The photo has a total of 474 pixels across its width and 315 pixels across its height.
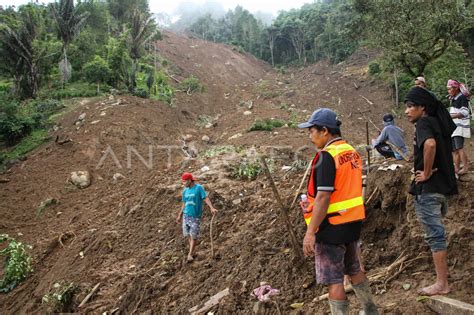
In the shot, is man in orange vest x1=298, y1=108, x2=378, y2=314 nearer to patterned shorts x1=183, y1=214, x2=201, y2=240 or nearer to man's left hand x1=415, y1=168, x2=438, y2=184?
man's left hand x1=415, y1=168, x2=438, y2=184

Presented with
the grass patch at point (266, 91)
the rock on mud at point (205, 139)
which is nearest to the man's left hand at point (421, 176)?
the rock on mud at point (205, 139)

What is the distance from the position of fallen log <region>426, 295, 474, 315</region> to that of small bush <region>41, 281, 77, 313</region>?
513cm

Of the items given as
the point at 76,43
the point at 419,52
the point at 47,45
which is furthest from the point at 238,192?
the point at 76,43

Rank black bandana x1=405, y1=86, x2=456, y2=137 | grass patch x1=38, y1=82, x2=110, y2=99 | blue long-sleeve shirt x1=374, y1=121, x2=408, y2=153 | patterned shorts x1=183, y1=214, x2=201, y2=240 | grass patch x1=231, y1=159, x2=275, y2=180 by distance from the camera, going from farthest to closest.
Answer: grass patch x1=38, y1=82, x2=110, y2=99 → grass patch x1=231, y1=159, x2=275, y2=180 → blue long-sleeve shirt x1=374, y1=121, x2=408, y2=153 → patterned shorts x1=183, y1=214, x2=201, y2=240 → black bandana x1=405, y1=86, x2=456, y2=137

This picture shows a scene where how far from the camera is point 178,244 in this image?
→ 6340 millimetres

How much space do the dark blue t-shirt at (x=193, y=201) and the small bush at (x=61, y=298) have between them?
221 cm

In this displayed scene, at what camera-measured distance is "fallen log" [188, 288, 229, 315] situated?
14.3 ft

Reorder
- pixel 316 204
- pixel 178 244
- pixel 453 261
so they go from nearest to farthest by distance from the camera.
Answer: pixel 316 204, pixel 453 261, pixel 178 244

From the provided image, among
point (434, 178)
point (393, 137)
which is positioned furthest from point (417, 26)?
point (434, 178)

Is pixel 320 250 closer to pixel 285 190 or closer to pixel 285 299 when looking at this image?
pixel 285 299

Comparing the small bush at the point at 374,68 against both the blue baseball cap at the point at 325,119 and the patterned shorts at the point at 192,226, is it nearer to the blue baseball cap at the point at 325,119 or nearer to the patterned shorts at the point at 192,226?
the patterned shorts at the point at 192,226

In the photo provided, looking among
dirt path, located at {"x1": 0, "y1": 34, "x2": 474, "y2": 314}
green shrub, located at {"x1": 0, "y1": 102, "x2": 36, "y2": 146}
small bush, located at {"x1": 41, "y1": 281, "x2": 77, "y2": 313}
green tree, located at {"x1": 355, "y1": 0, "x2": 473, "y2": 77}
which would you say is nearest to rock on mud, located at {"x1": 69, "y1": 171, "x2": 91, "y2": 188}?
dirt path, located at {"x1": 0, "y1": 34, "x2": 474, "y2": 314}

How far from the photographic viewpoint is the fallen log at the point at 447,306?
2684 millimetres

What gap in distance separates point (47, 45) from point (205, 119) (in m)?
8.53
